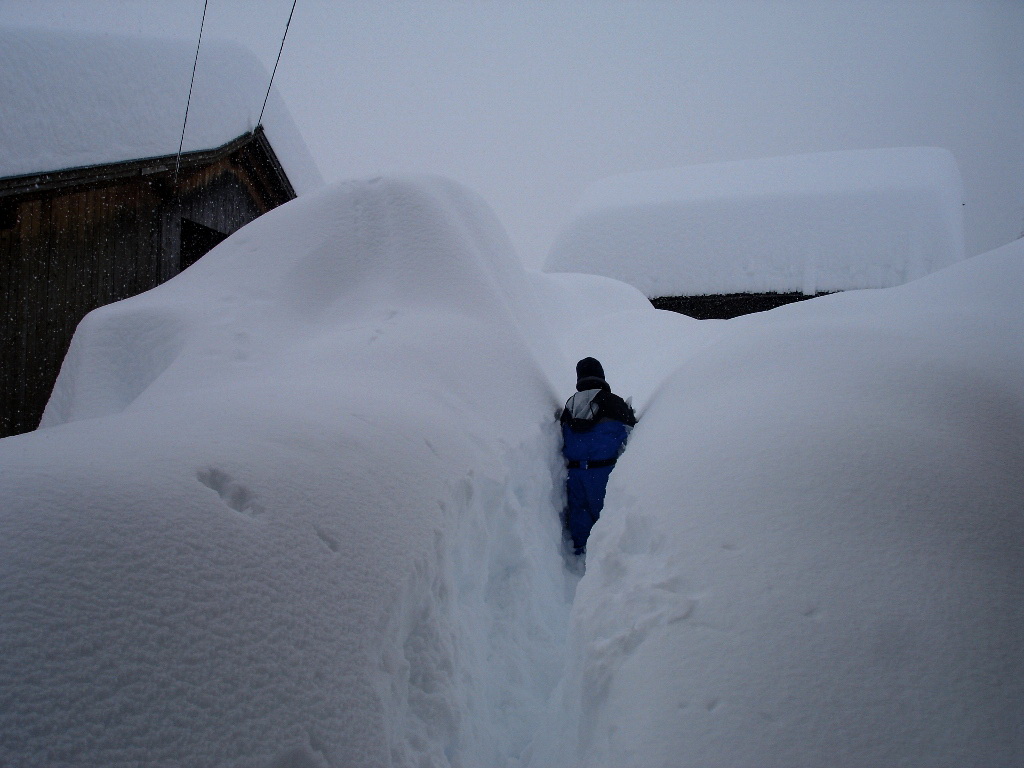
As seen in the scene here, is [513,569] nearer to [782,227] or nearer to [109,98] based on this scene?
[109,98]

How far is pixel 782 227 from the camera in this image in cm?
1112

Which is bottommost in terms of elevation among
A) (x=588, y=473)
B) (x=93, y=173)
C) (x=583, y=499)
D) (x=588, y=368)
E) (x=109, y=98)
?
(x=583, y=499)

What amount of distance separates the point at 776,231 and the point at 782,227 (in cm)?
17

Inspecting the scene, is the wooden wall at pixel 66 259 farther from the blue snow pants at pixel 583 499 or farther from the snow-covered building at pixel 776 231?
the snow-covered building at pixel 776 231

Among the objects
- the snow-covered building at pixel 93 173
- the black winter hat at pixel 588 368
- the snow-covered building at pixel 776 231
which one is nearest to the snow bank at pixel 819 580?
the black winter hat at pixel 588 368

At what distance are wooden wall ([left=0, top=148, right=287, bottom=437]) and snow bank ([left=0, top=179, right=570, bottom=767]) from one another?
2168 mm

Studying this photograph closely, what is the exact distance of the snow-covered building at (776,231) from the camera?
1038 cm

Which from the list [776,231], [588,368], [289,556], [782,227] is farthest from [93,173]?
[782,227]

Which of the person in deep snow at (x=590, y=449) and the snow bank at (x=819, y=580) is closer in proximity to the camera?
the snow bank at (x=819, y=580)

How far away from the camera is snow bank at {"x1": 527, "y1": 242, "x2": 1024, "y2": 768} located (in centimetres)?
108

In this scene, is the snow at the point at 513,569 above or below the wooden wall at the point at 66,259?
below

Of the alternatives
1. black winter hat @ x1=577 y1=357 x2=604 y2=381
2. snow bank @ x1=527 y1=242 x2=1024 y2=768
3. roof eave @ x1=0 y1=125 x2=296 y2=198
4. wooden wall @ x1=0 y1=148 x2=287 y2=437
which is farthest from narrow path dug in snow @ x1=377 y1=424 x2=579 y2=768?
wooden wall @ x1=0 y1=148 x2=287 y2=437

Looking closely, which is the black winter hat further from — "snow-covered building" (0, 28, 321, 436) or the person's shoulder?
"snow-covered building" (0, 28, 321, 436)

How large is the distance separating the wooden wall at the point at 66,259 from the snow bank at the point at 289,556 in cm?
217
